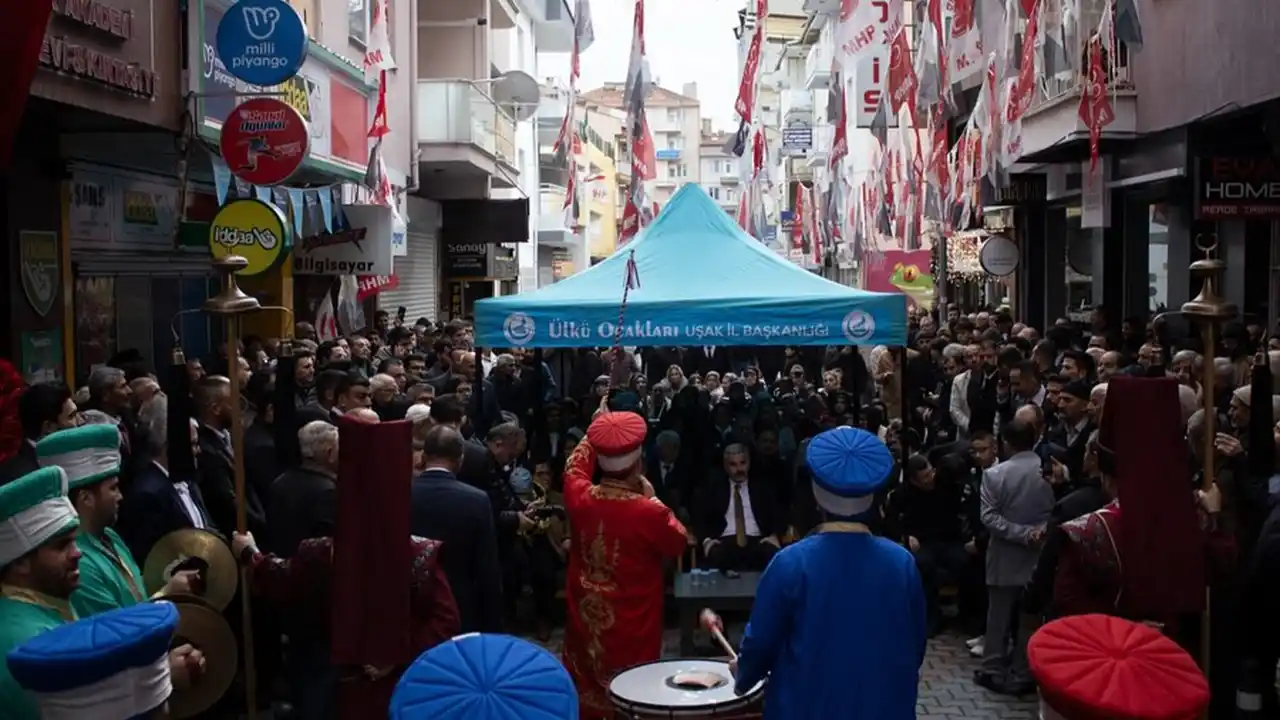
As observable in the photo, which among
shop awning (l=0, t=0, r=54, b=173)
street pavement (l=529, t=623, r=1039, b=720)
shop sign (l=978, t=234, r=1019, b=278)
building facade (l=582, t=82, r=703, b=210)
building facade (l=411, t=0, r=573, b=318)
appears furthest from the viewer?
building facade (l=582, t=82, r=703, b=210)

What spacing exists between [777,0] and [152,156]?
193 ft

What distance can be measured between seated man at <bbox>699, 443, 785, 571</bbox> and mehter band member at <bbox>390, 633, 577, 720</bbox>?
6236 mm

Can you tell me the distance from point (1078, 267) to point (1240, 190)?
933 cm

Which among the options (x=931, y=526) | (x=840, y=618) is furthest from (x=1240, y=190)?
(x=840, y=618)

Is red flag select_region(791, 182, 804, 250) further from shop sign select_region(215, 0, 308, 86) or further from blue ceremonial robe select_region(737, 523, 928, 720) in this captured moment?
blue ceremonial robe select_region(737, 523, 928, 720)

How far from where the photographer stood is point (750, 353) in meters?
18.0

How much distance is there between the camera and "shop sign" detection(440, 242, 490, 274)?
27.9m

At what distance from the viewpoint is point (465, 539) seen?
585cm

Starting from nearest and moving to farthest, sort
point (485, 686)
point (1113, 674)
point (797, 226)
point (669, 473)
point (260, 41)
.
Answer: point (485, 686)
point (1113, 674)
point (669, 473)
point (260, 41)
point (797, 226)

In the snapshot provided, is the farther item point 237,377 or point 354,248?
point 354,248

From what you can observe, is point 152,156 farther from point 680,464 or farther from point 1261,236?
point 1261,236

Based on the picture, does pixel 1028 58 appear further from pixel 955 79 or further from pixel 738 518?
pixel 955 79

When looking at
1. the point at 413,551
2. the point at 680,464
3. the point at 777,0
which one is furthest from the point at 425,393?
the point at 777,0

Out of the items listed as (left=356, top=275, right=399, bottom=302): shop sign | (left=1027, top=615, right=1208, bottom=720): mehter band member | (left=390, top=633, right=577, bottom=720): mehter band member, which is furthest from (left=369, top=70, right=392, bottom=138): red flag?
(left=1027, top=615, right=1208, bottom=720): mehter band member
